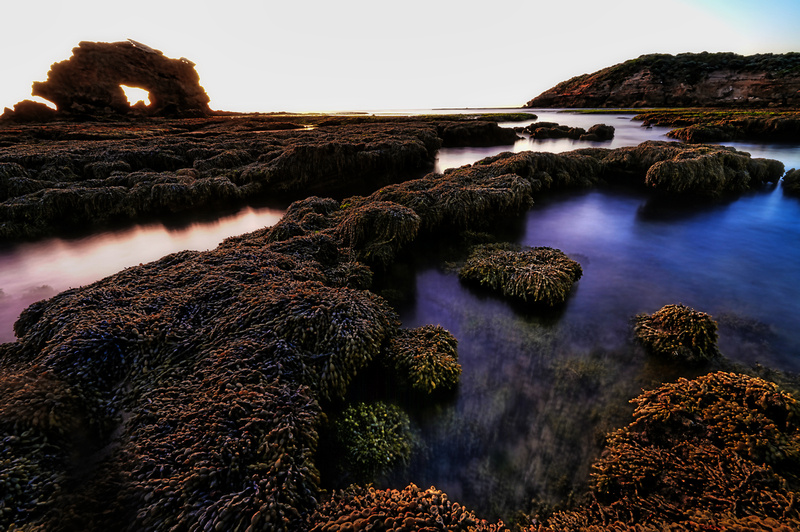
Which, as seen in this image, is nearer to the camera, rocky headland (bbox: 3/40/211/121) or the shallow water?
the shallow water

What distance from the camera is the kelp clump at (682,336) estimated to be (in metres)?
5.15

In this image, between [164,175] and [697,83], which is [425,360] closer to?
[164,175]

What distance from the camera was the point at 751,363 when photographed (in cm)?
501

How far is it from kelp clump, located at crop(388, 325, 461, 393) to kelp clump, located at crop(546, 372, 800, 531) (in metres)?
2.09

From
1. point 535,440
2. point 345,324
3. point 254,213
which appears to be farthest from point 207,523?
point 254,213

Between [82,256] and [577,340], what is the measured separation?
14364 millimetres

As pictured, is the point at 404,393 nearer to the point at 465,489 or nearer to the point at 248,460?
the point at 465,489

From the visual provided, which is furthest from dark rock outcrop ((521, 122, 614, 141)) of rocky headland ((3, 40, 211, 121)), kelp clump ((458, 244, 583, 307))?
rocky headland ((3, 40, 211, 121))

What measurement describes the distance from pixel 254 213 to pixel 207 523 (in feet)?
43.2

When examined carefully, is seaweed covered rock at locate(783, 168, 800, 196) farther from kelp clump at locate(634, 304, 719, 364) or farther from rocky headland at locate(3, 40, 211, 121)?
rocky headland at locate(3, 40, 211, 121)

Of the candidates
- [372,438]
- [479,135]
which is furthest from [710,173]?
[479,135]

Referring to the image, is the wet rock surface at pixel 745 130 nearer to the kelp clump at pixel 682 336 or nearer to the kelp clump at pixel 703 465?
the kelp clump at pixel 682 336

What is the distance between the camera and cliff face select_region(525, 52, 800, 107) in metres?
47.4

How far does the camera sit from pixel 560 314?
21.6 feet
